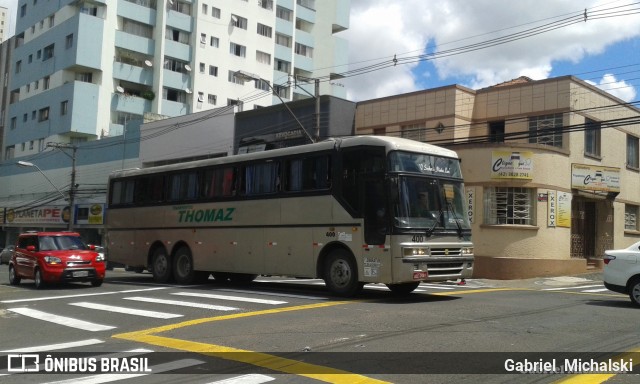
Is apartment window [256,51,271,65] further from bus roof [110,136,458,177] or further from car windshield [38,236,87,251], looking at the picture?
bus roof [110,136,458,177]

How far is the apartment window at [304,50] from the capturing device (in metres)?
69.4

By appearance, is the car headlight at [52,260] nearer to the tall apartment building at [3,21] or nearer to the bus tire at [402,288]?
the bus tire at [402,288]

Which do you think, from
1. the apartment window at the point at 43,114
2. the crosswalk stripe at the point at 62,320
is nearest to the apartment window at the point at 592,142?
the crosswalk stripe at the point at 62,320

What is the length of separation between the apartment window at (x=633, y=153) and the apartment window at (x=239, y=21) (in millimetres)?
41315

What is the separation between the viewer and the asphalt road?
6.97m

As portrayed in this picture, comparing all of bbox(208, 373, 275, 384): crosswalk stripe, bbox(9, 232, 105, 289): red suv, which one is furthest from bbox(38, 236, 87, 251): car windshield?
bbox(208, 373, 275, 384): crosswalk stripe

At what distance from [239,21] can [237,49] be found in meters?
2.96

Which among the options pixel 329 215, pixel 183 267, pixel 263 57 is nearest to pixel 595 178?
pixel 329 215

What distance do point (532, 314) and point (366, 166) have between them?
463cm

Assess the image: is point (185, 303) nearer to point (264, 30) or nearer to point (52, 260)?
point (52, 260)

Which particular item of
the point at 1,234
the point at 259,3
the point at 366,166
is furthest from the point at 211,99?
the point at 366,166

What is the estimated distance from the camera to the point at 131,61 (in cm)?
5647

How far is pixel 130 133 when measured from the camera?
148 feet

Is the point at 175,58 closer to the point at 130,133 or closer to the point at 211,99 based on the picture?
the point at 211,99
